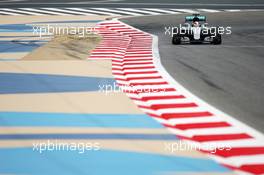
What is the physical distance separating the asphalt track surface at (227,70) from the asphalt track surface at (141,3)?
10.9 meters

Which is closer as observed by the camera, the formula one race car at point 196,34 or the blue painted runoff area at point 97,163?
the blue painted runoff area at point 97,163

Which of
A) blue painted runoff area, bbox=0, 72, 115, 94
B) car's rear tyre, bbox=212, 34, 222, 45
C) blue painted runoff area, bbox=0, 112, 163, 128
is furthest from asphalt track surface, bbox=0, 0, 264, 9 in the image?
blue painted runoff area, bbox=0, 112, 163, 128

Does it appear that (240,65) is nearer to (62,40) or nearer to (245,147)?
(245,147)

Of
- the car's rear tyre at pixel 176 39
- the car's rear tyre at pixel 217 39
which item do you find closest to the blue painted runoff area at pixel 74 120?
the car's rear tyre at pixel 176 39

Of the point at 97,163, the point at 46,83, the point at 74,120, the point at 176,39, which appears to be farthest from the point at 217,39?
the point at 97,163

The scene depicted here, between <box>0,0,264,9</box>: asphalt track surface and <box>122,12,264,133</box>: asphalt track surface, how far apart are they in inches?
429

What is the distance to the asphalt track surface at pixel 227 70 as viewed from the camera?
27.1 ft

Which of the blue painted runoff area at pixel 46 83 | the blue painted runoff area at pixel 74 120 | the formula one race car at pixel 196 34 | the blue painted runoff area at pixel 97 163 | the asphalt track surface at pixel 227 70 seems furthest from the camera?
the formula one race car at pixel 196 34

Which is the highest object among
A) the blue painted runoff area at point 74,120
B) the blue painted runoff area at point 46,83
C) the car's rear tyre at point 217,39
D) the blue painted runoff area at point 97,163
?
the car's rear tyre at point 217,39

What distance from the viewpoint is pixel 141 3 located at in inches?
1304

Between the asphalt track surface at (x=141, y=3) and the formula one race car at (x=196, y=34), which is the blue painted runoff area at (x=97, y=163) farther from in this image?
the asphalt track surface at (x=141, y=3)

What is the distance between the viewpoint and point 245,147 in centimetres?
634

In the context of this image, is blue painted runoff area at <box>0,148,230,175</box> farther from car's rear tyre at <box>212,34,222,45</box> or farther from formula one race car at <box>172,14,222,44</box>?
car's rear tyre at <box>212,34,222,45</box>

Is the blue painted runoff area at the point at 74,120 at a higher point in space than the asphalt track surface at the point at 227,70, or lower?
lower
